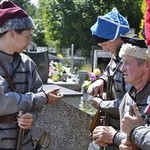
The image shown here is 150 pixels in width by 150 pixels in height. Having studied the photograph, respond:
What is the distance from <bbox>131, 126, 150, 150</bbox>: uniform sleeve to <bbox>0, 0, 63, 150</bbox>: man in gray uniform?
103 centimetres

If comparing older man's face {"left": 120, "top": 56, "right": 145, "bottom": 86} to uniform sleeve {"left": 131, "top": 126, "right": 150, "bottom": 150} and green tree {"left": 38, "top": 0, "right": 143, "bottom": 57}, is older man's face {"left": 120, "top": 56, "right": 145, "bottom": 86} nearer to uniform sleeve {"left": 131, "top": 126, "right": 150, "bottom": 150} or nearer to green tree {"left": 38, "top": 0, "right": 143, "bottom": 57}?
uniform sleeve {"left": 131, "top": 126, "right": 150, "bottom": 150}

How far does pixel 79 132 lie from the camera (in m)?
4.96

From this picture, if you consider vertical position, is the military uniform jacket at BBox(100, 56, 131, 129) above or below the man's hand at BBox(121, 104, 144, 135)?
below

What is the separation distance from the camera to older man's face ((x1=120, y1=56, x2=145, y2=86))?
3125 millimetres

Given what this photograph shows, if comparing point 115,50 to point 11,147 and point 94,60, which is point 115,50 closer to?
point 11,147

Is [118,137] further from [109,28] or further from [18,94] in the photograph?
[109,28]

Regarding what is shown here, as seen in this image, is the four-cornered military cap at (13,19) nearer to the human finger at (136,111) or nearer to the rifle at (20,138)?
the rifle at (20,138)

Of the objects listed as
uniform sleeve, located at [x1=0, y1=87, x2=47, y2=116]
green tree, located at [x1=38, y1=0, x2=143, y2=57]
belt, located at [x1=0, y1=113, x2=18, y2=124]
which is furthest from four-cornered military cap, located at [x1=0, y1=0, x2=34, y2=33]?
green tree, located at [x1=38, y1=0, x2=143, y2=57]

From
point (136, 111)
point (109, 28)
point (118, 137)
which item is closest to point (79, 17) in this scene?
point (109, 28)

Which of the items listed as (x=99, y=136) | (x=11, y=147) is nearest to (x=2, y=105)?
(x=11, y=147)

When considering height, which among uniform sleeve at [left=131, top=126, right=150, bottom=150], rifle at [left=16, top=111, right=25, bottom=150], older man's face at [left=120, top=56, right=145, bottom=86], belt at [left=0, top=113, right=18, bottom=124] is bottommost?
rifle at [left=16, top=111, right=25, bottom=150]

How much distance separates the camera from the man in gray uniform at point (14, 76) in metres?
3.47

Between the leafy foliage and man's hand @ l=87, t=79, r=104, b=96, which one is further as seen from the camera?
the leafy foliage

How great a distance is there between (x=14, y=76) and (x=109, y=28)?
96 cm
